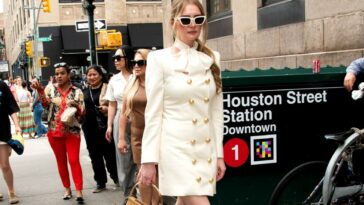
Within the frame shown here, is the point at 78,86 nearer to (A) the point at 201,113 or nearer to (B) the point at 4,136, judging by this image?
(B) the point at 4,136

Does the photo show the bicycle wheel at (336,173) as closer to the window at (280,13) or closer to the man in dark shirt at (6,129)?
the window at (280,13)

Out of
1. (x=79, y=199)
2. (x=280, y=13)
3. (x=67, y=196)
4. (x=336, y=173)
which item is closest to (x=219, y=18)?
(x=280, y=13)

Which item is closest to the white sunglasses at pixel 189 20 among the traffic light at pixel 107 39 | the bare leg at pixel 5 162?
the bare leg at pixel 5 162

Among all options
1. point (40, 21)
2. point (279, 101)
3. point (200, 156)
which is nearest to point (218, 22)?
point (279, 101)

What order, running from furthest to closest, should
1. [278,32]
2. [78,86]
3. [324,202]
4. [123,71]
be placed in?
[278,32]
[78,86]
[123,71]
[324,202]

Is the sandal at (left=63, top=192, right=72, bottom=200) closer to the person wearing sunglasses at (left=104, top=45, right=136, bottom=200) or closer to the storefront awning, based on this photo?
the person wearing sunglasses at (left=104, top=45, right=136, bottom=200)

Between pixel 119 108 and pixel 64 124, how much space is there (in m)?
0.76

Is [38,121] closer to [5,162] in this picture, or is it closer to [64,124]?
[5,162]

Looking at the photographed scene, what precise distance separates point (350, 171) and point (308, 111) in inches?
28.1

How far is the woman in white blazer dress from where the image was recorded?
2.80 meters

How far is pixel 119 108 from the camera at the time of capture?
237 inches

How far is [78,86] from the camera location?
6598mm

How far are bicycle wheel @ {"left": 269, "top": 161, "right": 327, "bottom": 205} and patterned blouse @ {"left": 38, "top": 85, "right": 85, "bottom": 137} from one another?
3098 millimetres

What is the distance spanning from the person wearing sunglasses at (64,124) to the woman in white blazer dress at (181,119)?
11.5ft
